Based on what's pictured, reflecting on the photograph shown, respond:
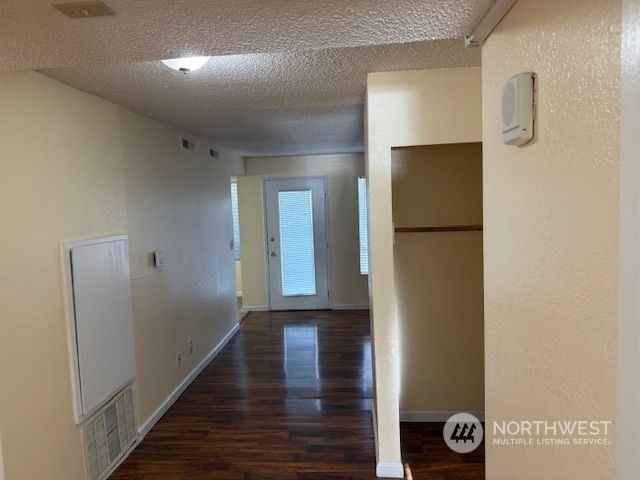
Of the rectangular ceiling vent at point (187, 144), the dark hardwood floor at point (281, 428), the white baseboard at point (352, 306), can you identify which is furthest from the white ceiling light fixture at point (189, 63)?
the white baseboard at point (352, 306)

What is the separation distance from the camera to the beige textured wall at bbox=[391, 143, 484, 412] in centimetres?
306

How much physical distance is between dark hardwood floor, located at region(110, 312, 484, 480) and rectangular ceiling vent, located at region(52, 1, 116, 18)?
8.15ft

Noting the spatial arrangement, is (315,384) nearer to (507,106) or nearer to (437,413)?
(437,413)

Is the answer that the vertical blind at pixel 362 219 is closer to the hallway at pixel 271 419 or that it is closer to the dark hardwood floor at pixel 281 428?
the hallway at pixel 271 419

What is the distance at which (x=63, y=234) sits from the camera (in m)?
2.25

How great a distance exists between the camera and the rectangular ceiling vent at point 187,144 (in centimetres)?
→ 396

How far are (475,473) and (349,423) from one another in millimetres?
934

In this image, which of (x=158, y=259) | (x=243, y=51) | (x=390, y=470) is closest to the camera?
(x=243, y=51)

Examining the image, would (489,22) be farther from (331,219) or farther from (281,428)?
(331,219)

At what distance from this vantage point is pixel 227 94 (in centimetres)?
268

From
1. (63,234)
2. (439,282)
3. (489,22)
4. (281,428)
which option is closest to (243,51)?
(489,22)

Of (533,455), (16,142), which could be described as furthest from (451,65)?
(16,142)

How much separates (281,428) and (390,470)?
930mm
